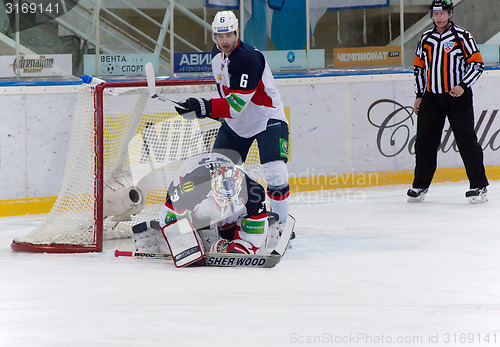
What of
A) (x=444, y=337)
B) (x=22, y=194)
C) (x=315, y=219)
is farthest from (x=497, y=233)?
(x=22, y=194)

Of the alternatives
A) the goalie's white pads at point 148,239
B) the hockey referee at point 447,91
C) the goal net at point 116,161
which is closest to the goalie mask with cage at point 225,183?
the goalie's white pads at point 148,239

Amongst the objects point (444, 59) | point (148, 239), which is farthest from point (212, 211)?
point (444, 59)

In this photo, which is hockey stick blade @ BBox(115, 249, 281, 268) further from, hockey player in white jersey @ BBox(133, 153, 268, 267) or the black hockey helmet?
the black hockey helmet

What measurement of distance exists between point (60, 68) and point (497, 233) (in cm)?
296

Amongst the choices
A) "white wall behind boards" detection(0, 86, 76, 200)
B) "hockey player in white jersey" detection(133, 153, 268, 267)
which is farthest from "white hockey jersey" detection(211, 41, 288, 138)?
"white wall behind boards" detection(0, 86, 76, 200)

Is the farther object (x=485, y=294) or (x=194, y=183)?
(x=194, y=183)

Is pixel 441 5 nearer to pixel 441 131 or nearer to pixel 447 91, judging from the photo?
pixel 447 91

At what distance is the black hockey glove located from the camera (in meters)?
3.33

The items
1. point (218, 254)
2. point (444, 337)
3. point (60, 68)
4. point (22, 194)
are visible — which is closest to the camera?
point (444, 337)

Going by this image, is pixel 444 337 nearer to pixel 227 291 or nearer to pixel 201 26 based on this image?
pixel 227 291

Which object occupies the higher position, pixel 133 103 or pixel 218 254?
pixel 133 103

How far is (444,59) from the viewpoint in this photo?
5020 millimetres

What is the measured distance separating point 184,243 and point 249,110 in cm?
80

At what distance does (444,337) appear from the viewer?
217 centimetres
